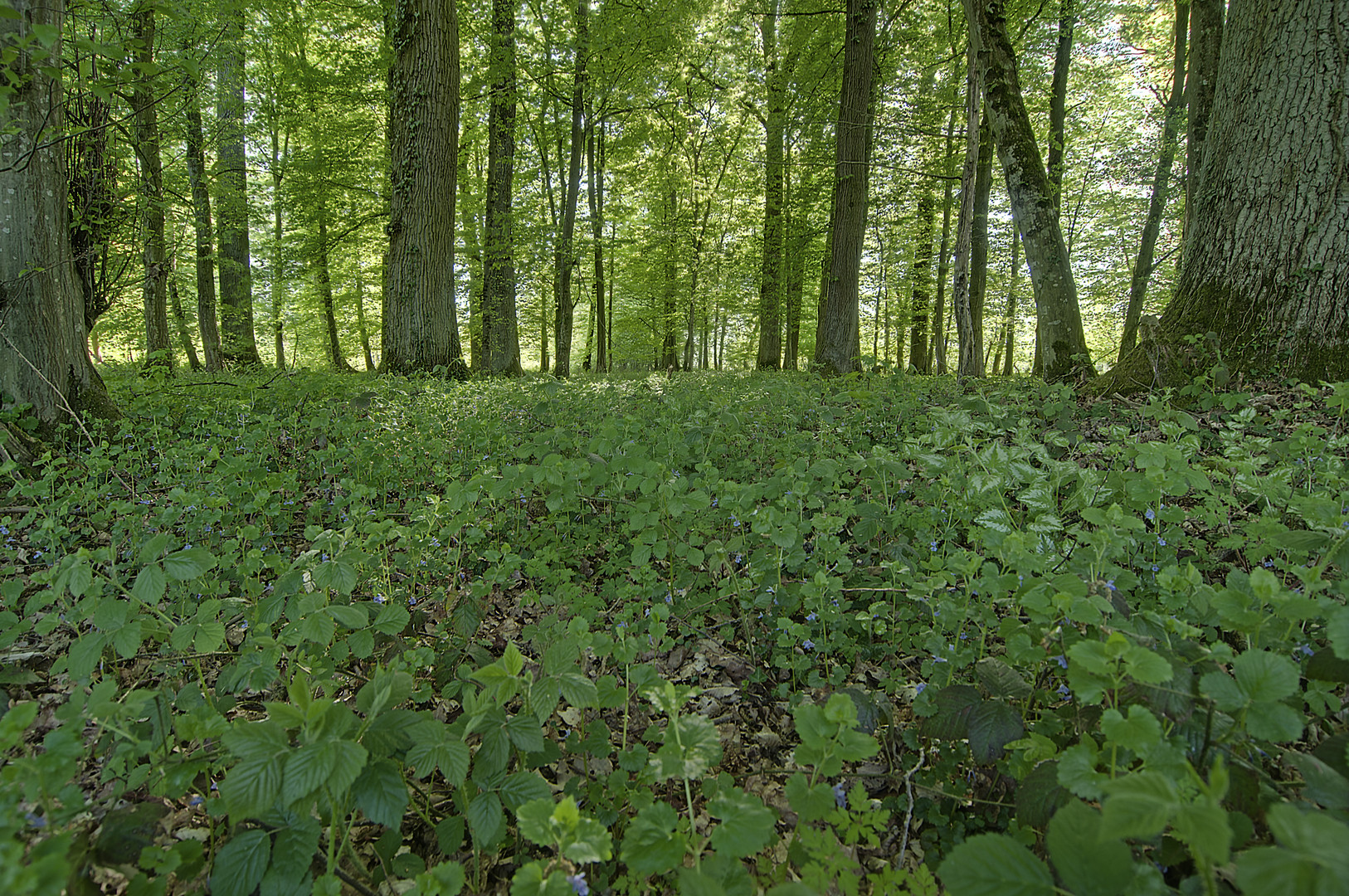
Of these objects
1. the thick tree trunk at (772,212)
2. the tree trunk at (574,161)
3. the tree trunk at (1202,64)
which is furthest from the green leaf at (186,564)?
the thick tree trunk at (772,212)

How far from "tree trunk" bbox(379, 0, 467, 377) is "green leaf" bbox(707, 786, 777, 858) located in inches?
292

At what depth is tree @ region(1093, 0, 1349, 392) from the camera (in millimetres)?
3848

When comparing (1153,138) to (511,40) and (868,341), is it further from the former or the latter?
(868,341)

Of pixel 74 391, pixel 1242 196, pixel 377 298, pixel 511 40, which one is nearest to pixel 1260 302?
pixel 1242 196

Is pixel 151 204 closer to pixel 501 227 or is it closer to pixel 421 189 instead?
pixel 421 189

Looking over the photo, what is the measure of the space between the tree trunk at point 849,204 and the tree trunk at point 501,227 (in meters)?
6.14

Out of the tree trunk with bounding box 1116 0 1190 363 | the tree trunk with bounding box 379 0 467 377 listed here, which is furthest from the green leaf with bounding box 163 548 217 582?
the tree trunk with bounding box 1116 0 1190 363

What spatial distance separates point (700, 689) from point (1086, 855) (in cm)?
91

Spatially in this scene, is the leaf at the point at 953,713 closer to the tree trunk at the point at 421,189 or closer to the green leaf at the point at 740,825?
the green leaf at the point at 740,825

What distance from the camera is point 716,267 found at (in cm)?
1662

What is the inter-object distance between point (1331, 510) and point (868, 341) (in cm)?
3363

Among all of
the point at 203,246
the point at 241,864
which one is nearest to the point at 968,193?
the point at 241,864

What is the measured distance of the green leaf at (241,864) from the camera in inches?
42.6

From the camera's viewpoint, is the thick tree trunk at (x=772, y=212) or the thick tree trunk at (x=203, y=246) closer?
the thick tree trunk at (x=203, y=246)
